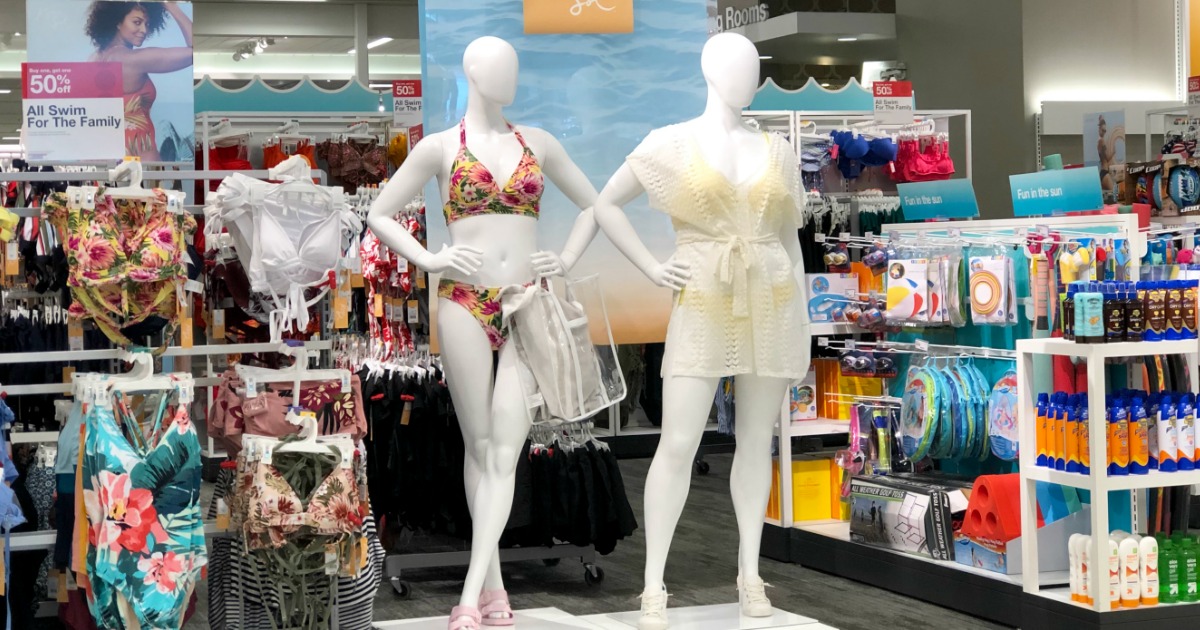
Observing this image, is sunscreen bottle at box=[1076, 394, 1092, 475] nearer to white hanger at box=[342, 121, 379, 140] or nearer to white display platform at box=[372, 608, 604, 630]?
white display platform at box=[372, 608, 604, 630]

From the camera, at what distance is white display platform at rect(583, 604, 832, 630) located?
412 cm

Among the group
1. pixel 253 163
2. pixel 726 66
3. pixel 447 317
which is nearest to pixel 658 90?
pixel 726 66

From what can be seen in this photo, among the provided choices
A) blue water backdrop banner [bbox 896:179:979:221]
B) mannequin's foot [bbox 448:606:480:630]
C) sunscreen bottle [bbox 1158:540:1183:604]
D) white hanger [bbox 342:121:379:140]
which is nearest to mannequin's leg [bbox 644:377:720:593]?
mannequin's foot [bbox 448:606:480:630]

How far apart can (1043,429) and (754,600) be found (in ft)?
3.61

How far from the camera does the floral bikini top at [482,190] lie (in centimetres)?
403

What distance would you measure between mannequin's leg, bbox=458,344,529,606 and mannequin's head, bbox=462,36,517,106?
74 cm

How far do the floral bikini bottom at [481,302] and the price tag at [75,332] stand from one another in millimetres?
1061

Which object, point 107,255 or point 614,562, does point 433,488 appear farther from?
point 107,255

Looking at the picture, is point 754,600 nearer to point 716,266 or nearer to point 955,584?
point 716,266

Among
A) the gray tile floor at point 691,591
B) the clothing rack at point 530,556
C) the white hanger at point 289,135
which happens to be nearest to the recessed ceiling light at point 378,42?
the white hanger at point 289,135

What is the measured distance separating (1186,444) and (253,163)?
19.7ft

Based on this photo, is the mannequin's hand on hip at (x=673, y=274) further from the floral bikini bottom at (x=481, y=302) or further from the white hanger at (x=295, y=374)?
the white hanger at (x=295, y=374)

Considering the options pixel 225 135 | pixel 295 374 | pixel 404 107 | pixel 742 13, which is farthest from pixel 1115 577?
pixel 742 13

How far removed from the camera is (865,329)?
588cm
